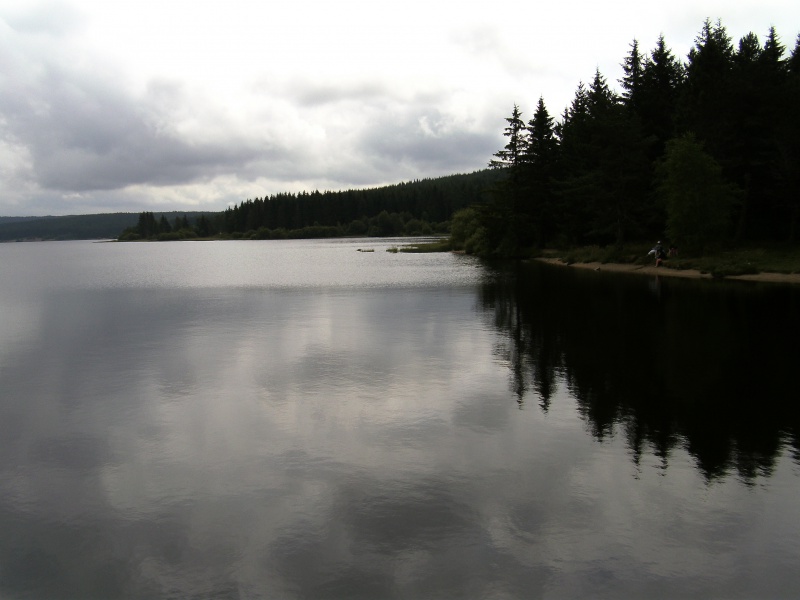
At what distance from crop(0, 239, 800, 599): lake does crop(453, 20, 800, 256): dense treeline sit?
27.9m

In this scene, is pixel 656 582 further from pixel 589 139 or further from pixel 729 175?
pixel 589 139

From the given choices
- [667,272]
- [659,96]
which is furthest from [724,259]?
[659,96]

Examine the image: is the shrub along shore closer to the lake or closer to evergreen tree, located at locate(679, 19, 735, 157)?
evergreen tree, located at locate(679, 19, 735, 157)

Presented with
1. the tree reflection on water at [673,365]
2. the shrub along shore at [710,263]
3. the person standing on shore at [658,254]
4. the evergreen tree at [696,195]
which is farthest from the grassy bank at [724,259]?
the tree reflection on water at [673,365]

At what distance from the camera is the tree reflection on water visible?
1305 centimetres

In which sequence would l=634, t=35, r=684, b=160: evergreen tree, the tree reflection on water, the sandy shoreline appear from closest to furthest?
the tree reflection on water < the sandy shoreline < l=634, t=35, r=684, b=160: evergreen tree

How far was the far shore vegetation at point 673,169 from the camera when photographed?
50.5 meters

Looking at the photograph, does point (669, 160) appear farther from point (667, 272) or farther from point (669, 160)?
point (667, 272)

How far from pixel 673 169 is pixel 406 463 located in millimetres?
47386

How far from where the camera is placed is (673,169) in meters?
51.5

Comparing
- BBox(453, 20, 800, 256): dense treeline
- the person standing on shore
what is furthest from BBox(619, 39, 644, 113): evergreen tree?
the person standing on shore

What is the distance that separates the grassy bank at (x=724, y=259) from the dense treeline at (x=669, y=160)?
66.0 inches

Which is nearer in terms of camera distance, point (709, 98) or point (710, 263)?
point (710, 263)

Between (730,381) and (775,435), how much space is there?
435 cm
